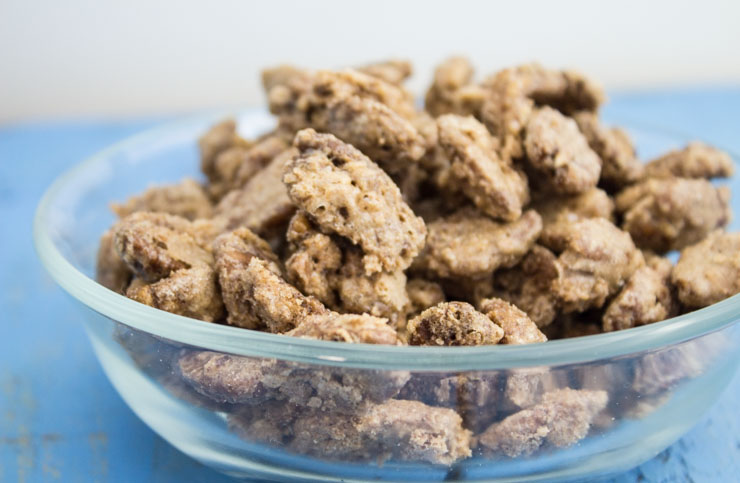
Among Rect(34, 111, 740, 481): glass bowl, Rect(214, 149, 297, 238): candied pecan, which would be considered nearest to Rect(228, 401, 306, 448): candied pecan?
Rect(34, 111, 740, 481): glass bowl

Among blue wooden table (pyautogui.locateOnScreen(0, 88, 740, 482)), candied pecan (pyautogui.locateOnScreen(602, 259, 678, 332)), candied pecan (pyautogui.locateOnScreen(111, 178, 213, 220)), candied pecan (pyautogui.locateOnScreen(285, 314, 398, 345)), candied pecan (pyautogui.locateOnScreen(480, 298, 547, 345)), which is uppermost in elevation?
candied pecan (pyautogui.locateOnScreen(285, 314, 398, 345))

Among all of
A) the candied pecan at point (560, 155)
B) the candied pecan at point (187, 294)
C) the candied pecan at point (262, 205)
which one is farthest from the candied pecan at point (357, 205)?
the candied pecan at point (560, 155)

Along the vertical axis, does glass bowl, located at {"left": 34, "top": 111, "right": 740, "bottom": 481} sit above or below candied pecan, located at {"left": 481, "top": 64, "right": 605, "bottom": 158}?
below

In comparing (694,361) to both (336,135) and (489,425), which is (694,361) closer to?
(489,425)

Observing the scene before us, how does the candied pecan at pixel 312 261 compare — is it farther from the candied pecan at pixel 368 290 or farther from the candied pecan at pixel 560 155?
the candied pecan at pixel 560 155

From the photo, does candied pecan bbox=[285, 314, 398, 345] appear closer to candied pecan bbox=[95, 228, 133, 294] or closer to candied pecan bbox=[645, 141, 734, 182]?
candied pecan bbox=[95, 228, 133, 294]

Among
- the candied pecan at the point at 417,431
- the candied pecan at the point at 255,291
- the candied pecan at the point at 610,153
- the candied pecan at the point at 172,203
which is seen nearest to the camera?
the candied pecan at the point at 417,431

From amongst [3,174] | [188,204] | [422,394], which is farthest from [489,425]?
[3,174]

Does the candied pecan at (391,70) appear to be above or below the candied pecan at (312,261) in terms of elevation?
above
